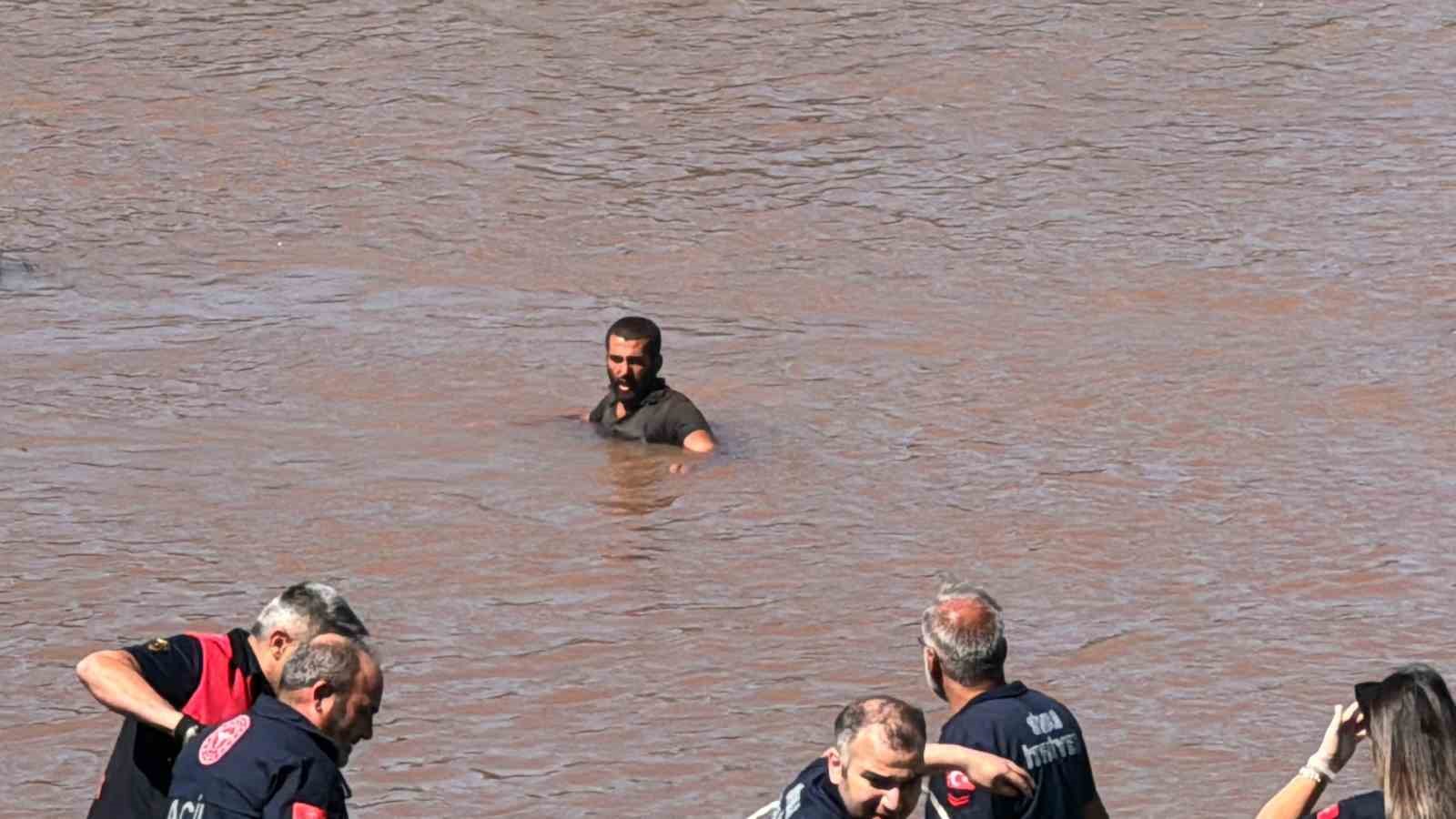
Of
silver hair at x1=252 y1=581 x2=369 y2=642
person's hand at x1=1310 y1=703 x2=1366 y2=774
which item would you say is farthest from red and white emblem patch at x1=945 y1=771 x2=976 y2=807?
silver hair at x1=252 y1=581 x2=369 y2=642

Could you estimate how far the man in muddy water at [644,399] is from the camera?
12.8 m

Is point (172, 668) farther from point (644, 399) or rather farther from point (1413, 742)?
point (644, 399)

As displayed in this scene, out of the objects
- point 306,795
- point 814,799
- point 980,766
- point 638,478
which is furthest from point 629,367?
point 306,795

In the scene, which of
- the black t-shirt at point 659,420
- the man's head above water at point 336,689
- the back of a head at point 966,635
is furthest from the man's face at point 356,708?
Answer: the black t-shirt at point 659,420

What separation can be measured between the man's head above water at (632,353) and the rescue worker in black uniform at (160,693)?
6.55 meters

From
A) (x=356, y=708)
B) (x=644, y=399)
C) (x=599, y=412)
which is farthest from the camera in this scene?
(x=599, y=412)

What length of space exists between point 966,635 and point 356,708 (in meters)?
1.46

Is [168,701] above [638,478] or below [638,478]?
above

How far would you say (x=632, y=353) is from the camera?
12.8 m

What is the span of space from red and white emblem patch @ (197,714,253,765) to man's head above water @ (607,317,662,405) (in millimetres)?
7250

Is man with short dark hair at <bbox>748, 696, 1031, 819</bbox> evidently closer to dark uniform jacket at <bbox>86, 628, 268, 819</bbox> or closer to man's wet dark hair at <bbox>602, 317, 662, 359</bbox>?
dark uniform jacket at <bbox>86, 628, 268, 819</bbox>

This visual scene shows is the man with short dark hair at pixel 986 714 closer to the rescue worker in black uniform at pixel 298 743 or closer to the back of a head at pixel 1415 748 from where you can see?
the back of a head at pixel 1415 748

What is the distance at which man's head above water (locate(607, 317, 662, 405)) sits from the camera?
12.7m

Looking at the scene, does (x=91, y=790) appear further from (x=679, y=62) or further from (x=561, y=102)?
(x=679, y=62)
